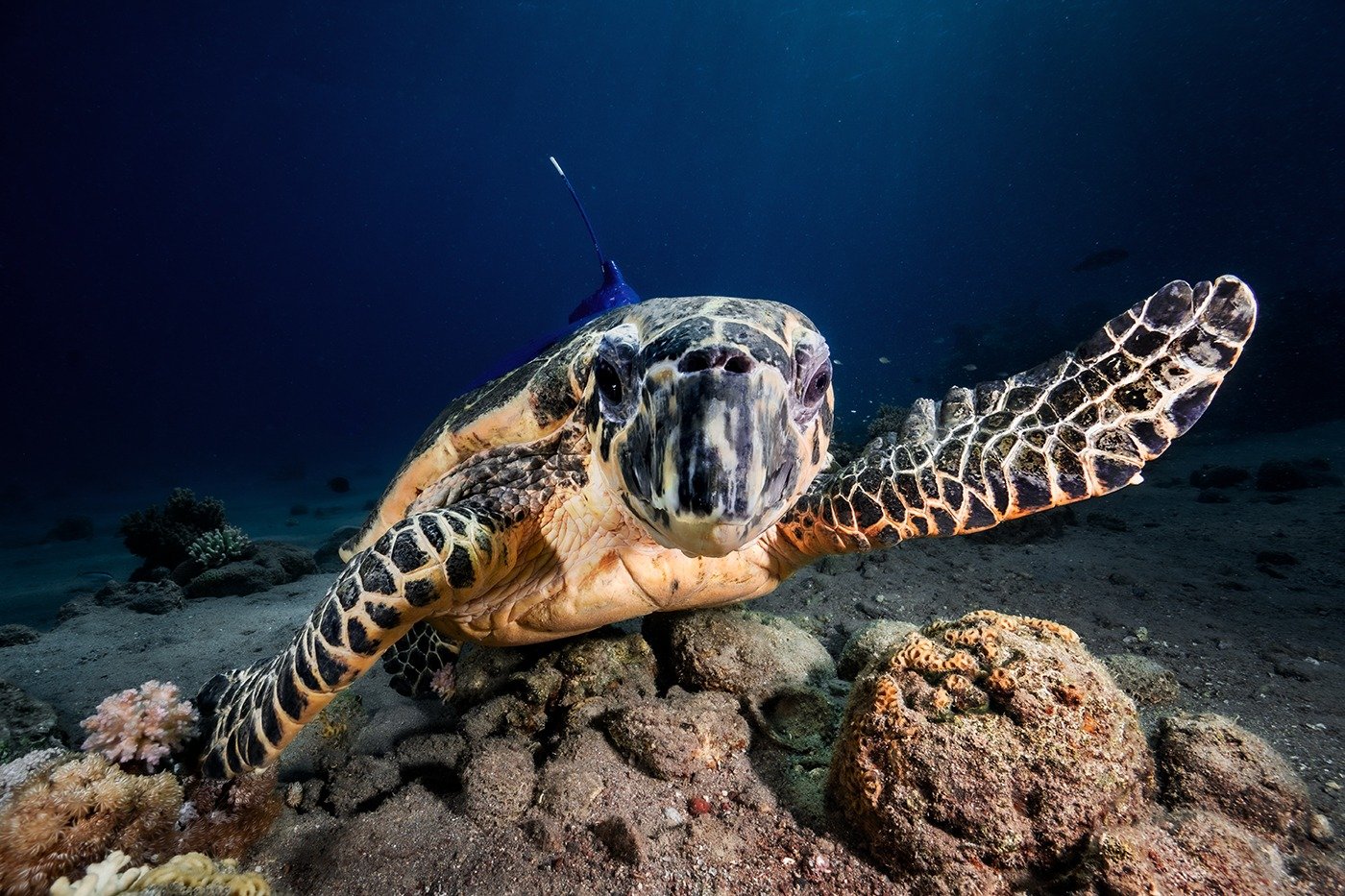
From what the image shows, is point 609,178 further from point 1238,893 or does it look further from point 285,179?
point 1238,893

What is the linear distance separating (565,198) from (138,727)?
120 metres

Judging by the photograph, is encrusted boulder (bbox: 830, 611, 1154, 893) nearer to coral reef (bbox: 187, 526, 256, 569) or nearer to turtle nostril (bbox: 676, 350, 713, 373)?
turtle nostril (bbox: 676, 350, 713, 373)

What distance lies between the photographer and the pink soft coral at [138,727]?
1927 mm

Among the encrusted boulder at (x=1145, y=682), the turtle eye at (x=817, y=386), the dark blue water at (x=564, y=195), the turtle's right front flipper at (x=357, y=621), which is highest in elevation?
the dark blue water at (x=564, y=195)

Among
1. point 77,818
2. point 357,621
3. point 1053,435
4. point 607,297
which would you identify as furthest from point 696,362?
point 607,297

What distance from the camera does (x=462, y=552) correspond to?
6.25 ft

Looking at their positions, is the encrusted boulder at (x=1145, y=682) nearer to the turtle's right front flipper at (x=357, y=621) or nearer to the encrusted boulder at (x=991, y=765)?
the encrusted boulder at (x=991, y=765)

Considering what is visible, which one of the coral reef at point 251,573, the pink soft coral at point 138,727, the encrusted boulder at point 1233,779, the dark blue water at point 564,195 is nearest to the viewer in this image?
the encrusted boulder at point 1233,779

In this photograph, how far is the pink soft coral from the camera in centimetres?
193

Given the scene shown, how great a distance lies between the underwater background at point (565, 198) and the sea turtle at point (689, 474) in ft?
10.5

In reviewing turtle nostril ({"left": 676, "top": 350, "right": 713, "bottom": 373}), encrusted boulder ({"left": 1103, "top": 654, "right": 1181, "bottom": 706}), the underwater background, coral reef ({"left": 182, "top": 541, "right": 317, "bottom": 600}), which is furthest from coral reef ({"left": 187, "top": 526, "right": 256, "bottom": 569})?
encrusted boulder ({"left": 1103, "top": 654, "right": 1181, "bottom": 706})

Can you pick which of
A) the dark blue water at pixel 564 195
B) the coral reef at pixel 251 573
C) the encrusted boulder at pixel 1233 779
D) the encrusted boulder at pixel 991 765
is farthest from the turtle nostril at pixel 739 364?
the dark blue water at pixel 564 195

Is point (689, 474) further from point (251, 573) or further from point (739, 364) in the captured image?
point (251, 573)

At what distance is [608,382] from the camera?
1785 mm
